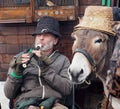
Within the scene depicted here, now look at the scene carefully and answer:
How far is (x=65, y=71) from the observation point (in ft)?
12.1

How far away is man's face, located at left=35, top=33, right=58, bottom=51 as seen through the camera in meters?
3.64

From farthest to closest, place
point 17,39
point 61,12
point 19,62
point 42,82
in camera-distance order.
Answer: point 17,39 < point 61,12 < point 42,82 < point 19,62

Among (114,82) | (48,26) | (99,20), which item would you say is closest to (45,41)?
(48,26)

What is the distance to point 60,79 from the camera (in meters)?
3.54

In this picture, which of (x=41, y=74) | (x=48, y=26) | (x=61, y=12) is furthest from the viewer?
(x=61, y=12)

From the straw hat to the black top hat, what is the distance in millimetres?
739

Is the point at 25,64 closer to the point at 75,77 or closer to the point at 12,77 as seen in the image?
the point at 12,77

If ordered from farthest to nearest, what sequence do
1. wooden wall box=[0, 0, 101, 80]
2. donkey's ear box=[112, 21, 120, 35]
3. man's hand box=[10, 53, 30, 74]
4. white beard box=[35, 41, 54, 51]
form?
1. wooden wall box=[0, 0, 101, 80]
2. white beard box=[35, 41, 54, 51]
3. man's hand box=[10, 53, 30, 74]
4. donkey's ear box=[112, 21, 120, 35]

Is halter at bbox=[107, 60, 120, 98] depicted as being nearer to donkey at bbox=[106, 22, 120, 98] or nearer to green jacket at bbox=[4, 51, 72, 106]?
donkey at bbox=[106, 22, 120, 98]

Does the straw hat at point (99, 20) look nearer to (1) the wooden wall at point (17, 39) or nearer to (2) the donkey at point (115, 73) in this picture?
(2) the donkey at point (115, 73)

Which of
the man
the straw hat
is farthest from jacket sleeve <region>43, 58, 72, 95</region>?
A: the straw hat

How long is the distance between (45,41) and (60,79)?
45cm

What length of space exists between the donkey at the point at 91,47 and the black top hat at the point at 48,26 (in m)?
0.71

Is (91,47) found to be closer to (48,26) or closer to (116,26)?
(116,26)
